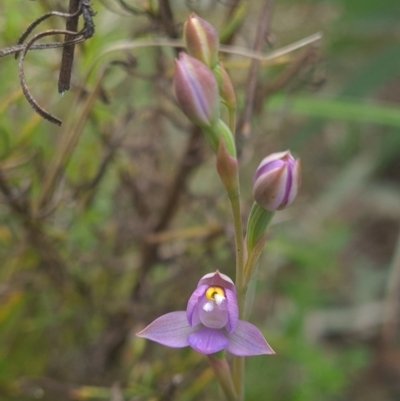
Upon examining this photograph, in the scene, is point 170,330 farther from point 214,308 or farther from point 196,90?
point 196,90

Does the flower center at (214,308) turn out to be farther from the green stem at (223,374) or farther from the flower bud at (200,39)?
the flower bud at (200,39)

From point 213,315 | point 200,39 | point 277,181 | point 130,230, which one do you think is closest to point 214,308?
point 213,315

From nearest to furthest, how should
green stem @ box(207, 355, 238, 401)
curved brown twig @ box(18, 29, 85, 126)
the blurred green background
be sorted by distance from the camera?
curved brown twig @ box(18, 29, 85, 126) < green stem @ box(207, 355, 238, 401) < the blurred green background

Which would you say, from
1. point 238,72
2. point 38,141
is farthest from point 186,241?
point 238,72

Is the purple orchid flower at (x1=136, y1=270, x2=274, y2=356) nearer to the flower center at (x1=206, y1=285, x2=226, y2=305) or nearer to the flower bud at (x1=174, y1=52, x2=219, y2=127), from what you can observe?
the flower center at (x1=206, y1=285, x2=226, y2=305)

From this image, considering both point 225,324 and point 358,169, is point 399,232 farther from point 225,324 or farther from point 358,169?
point 225,324

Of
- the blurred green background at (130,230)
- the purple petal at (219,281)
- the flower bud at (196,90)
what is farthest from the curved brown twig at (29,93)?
the blurred green background at (130,230)

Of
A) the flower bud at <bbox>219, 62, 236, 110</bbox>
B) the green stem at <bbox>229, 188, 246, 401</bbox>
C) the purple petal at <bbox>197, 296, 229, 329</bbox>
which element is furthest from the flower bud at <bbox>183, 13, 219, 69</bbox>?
the purple petal at <bbox>197, 296, 229, 329</bbox>
